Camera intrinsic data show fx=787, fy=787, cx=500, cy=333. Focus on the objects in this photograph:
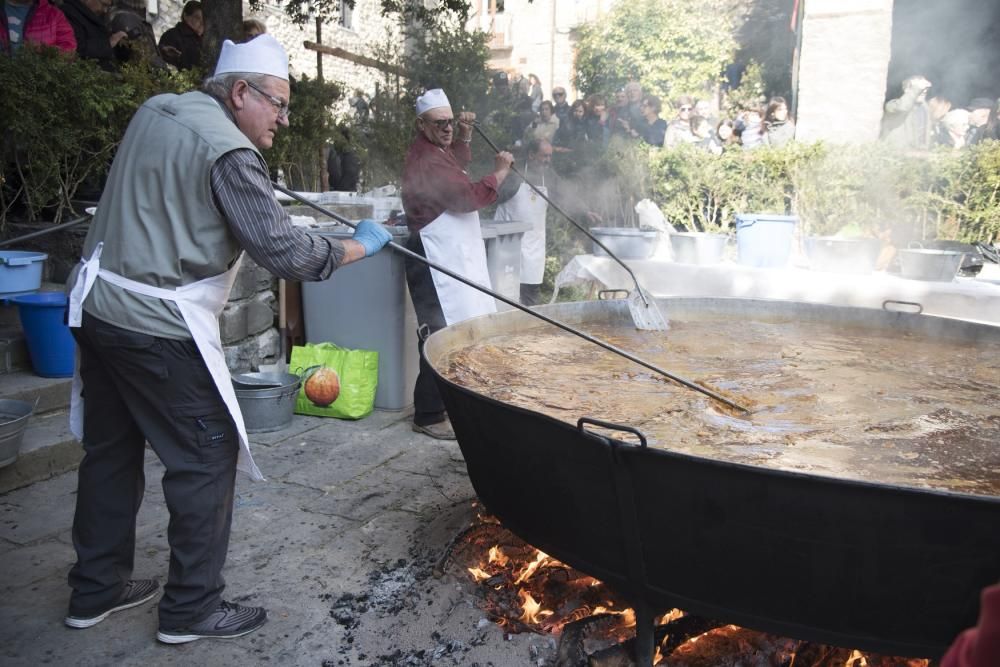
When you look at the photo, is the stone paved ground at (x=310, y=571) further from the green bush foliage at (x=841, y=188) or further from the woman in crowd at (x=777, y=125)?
the woman in crowd at (x=777, y=125)

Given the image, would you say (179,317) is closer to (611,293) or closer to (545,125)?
(611,293)

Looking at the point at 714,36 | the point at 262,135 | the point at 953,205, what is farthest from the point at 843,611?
the point at 714,36

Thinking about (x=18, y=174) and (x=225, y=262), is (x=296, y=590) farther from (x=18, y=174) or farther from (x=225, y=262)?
(x=18, y=174)

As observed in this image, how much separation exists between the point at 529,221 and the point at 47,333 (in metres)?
4.72

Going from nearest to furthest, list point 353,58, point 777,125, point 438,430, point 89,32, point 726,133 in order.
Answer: point 438,430, point 89,32, point 353,58, point 777,125, point 726,133

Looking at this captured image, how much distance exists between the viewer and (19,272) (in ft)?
15.2

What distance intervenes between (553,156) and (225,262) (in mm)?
8231

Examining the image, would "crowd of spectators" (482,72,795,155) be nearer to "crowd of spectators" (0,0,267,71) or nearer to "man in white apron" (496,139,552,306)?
"man in white apron" (496,139,552,306)

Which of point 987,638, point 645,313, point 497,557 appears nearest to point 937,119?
point 645,313

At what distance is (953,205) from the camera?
347 inches

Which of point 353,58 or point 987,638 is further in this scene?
point 353,58

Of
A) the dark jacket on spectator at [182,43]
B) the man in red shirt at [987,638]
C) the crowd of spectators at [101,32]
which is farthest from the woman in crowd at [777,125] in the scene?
the man in red shirt at [987,638]

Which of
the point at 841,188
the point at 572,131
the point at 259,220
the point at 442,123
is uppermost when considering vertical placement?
the point at 572,131

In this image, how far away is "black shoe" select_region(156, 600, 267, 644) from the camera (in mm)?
2674
